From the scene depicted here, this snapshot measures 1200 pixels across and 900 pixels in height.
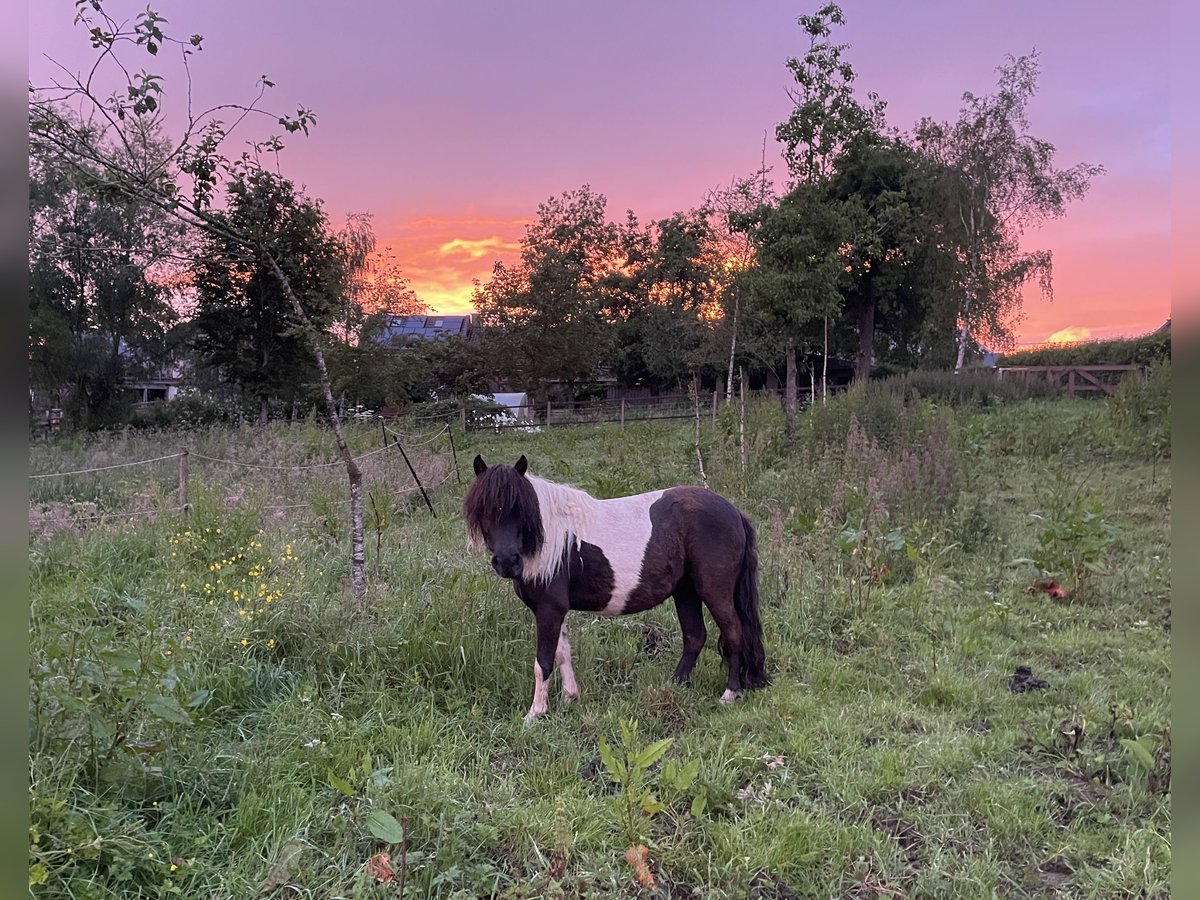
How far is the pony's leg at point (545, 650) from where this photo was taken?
3.32m

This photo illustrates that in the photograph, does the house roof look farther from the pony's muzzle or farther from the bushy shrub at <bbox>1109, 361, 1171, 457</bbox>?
the pony's muzzle

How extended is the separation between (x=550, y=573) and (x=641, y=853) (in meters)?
1.54

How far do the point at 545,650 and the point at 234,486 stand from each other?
5816 mm

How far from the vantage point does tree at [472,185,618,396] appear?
25281 millimetres

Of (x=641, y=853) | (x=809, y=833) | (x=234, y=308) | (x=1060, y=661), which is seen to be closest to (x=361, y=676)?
(x=641, y=853)

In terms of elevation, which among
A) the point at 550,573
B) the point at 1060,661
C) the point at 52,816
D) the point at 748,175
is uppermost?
the point at 748,175

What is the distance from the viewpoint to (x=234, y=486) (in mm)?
7445

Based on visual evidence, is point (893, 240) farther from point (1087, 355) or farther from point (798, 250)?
point (798, 250)

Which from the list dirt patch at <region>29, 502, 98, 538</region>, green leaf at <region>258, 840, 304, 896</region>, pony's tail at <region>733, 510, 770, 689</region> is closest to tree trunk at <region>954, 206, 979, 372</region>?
pony's tail at <region>733, 510, 770, 689</region>

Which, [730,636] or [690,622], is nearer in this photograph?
[730,636]

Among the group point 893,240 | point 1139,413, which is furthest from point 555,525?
point 893,240

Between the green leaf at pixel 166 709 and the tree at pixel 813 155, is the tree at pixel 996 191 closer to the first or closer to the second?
the tree at pixel 813 155

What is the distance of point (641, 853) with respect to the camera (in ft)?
6.72

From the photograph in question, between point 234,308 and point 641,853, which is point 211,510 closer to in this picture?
point 641,853
